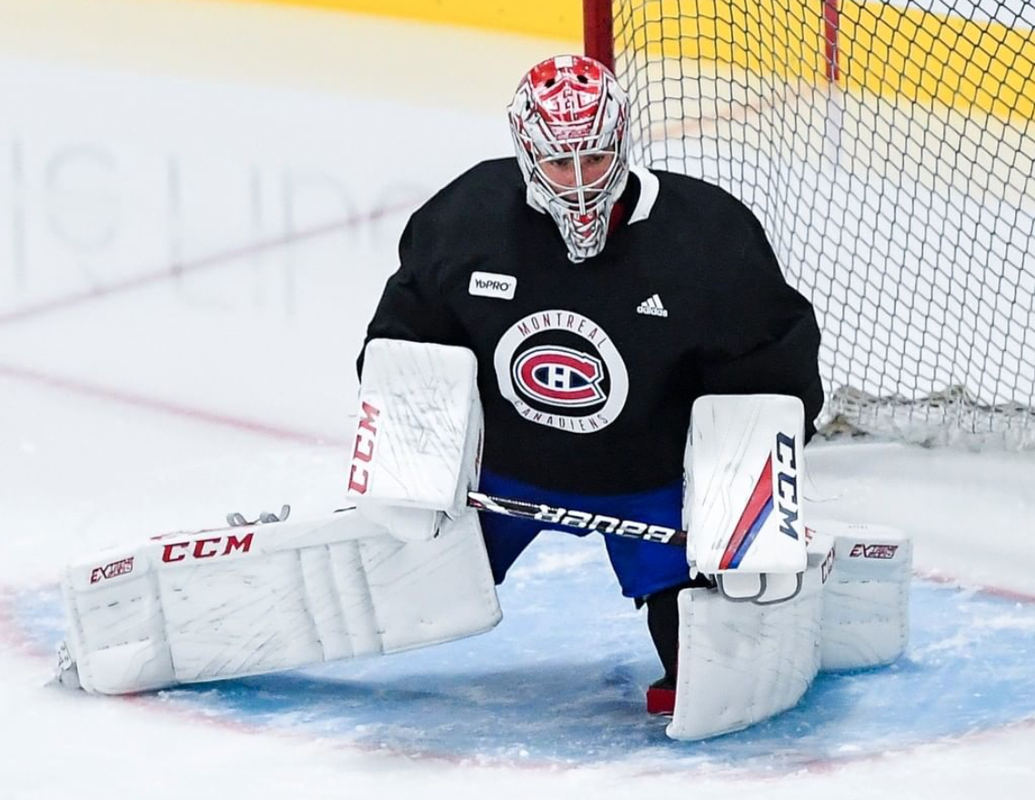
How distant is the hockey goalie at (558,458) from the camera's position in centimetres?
235

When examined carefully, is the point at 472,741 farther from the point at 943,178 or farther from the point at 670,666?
the point at 943,178

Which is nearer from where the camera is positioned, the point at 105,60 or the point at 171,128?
the point at 171,128

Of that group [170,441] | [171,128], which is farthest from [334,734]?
[171,128]

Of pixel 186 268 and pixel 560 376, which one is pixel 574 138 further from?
pixel 186 268

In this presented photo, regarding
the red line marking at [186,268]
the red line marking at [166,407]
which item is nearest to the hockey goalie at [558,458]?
the red line marking at [166,407]

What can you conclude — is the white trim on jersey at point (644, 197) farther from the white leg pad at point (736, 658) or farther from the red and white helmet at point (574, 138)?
the white leg pad at point (736, 658)

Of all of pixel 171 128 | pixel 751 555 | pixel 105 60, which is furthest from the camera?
pixel 105 60

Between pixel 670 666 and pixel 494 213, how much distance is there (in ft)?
1.99

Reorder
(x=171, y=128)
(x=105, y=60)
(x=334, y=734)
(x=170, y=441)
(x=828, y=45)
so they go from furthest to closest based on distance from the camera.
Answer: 1. (x=105, y=60)
2. (x=171, y=128)
3. (x=828, y=45)
4. (x=170, y=441)
5. (x=334, y=734)

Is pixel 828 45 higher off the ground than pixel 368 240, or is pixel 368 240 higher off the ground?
pixel 828 45

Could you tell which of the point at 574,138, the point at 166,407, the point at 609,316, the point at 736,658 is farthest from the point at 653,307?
the point at 166,407

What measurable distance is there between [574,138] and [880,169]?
1.76 metres

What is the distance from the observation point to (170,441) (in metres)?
3.52

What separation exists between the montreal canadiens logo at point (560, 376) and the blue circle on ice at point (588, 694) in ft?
1.33
